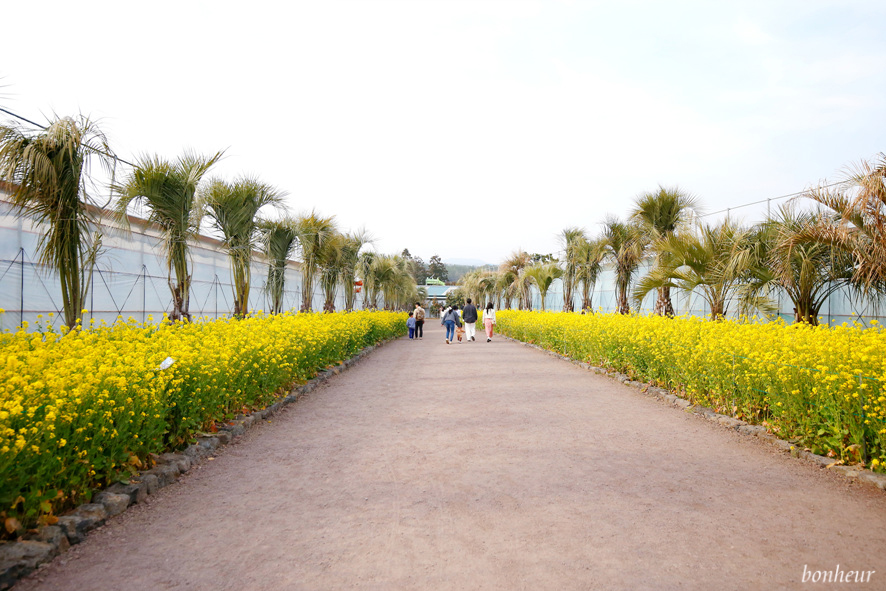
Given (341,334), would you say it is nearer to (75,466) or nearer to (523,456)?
(523,456)

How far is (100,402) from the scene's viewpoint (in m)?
3.60

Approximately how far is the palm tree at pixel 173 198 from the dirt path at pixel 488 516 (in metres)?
4.51

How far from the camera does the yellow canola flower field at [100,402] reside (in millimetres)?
3084

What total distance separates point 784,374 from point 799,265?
20.3 feet

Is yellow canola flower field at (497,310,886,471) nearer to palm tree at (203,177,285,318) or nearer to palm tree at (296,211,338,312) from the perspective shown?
palm tree at (203,177,285,318)

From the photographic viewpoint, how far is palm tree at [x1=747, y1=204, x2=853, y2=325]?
31.6 ft

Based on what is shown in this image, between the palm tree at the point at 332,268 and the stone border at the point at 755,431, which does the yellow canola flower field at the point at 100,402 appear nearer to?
the stone border at the point at 755,431

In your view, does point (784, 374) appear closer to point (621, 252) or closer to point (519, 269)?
point (621, 252)

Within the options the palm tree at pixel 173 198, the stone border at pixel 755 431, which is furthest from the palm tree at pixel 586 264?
the palm tree at pixel 173 198

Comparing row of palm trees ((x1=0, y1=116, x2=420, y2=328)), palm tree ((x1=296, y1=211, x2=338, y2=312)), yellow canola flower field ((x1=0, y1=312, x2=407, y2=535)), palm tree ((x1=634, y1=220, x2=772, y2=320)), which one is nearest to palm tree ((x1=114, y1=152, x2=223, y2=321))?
row of palm trees ((x1=0, y1=116, x2=420, y2=328))

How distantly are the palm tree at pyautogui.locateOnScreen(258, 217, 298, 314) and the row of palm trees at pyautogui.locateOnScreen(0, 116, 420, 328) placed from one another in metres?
0.03

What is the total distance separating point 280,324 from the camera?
941 cm

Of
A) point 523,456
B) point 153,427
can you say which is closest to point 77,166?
point 153,427

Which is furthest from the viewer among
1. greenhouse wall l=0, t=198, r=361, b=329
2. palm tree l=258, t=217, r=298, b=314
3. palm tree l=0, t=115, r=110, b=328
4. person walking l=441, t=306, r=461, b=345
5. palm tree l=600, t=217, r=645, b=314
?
person walking l=441, t=306, r=461, b=345
